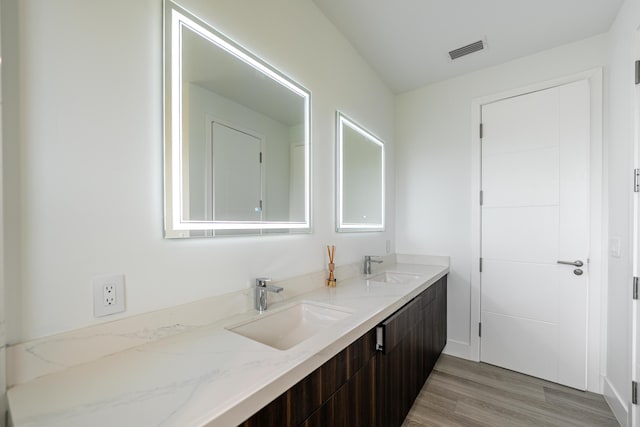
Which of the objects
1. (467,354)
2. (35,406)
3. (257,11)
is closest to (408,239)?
(467,354)

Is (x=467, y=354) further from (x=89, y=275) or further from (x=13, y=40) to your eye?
(x=13, y=40)

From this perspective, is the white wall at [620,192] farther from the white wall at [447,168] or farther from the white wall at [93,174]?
the white wall at [93,174]

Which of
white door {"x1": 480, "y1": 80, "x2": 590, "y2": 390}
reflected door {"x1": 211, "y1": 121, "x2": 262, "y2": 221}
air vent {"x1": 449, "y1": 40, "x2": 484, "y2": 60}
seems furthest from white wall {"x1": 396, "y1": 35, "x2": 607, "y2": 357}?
reflected door {"x1": 211, "y1": 121, "x2": 262, "y2": 221}

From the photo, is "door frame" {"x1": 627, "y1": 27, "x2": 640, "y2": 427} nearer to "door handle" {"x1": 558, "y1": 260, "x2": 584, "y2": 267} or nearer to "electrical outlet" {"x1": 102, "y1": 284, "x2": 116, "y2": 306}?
"door handle" {"x1": 558, "y1": 260, "x2": 584, "y2": 267}

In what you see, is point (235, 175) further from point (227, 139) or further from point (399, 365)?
point (399, 365)

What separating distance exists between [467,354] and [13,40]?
129 inches

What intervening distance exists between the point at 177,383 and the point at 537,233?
104 inches

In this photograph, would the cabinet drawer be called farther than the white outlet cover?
Yes

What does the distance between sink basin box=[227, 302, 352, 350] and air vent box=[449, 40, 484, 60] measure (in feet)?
7.34

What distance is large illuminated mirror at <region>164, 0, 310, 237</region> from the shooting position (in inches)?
40.6

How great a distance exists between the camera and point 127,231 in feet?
2.92

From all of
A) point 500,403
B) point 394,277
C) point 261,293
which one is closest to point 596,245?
point 500,403

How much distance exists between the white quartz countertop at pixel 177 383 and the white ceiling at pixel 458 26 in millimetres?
1985

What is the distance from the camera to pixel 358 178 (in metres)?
2.27
